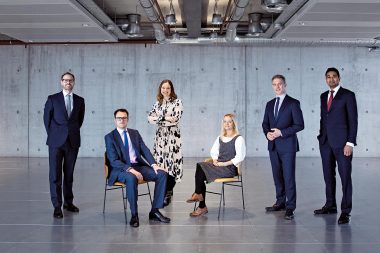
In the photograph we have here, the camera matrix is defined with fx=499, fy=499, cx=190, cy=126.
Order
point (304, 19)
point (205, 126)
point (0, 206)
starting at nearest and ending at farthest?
point (0, 206) < point (304, 19) < point (205, 126)

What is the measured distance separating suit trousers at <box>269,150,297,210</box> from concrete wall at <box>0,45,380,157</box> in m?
8.77

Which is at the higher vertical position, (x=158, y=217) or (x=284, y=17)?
(x=284, y=17)

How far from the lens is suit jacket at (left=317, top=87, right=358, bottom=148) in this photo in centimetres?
541

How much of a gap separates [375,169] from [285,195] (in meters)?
5.96

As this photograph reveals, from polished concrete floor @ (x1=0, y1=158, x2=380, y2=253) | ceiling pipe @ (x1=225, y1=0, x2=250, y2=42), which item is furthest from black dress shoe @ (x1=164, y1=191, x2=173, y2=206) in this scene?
ceiling pipe @ (x1=225, y1=0, x2=250, y2=42)

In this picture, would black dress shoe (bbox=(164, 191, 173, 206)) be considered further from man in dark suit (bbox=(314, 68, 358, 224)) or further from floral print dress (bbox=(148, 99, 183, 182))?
man in dark suit (bbox=(314, 68, 358, 224))

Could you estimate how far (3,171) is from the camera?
413 inches

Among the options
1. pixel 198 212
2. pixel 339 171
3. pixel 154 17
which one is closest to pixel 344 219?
pixel 339 171

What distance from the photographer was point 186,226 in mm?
5098

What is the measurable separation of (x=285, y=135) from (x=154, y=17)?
592 cm

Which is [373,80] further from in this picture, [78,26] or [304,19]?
[78,26]

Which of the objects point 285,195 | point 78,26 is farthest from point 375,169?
point 78,26

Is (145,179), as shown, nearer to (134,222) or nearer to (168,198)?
(134,222)

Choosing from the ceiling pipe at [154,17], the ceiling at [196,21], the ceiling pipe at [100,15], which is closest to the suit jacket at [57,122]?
the ceiling at [196,21]
